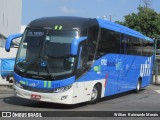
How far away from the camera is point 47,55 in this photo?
43.9 feet

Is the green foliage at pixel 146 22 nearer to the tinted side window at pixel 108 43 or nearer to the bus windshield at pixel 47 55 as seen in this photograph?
the tinted side window at pixel 108 43

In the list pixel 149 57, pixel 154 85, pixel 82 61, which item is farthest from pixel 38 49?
pixel 154 85

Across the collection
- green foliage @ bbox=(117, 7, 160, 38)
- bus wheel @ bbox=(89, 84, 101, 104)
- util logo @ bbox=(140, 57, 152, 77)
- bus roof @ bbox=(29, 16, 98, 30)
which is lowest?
bus wheel @ bbox=(89, 84, 101, 104)

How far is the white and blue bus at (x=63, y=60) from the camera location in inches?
517

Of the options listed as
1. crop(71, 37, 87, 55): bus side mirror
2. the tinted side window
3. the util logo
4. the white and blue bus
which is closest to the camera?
crop(71, 37, 87, 55): bus side mirror

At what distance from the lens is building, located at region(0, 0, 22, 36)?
2261 inches

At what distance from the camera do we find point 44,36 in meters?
13.6

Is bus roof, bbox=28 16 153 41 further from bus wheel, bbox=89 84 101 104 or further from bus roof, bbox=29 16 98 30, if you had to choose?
bus wheel, bbox=89 84 101 104

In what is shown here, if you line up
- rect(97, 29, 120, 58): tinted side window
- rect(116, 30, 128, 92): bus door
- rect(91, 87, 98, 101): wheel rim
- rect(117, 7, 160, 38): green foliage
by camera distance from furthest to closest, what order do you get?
rect(117, 7, 160, 38): green foliage, rect(116, 30, 128, 92): bus door, rect(97, 29, 120, 58): tinted side window, rect(91, 87, 98, 101): wheel rim


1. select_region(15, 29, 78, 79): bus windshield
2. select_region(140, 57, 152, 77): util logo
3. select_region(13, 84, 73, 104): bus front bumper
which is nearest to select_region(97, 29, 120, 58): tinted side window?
select_region(15, 29, 78, 79): bus windshield

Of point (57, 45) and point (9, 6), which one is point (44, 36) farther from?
point (9, 6)

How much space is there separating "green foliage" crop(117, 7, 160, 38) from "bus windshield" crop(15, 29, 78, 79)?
48.8 metres

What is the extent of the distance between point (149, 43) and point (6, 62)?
8165 mm

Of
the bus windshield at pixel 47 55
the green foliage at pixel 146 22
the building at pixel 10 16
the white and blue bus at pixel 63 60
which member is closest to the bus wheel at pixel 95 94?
the white and blue bus at pixel 63 60
